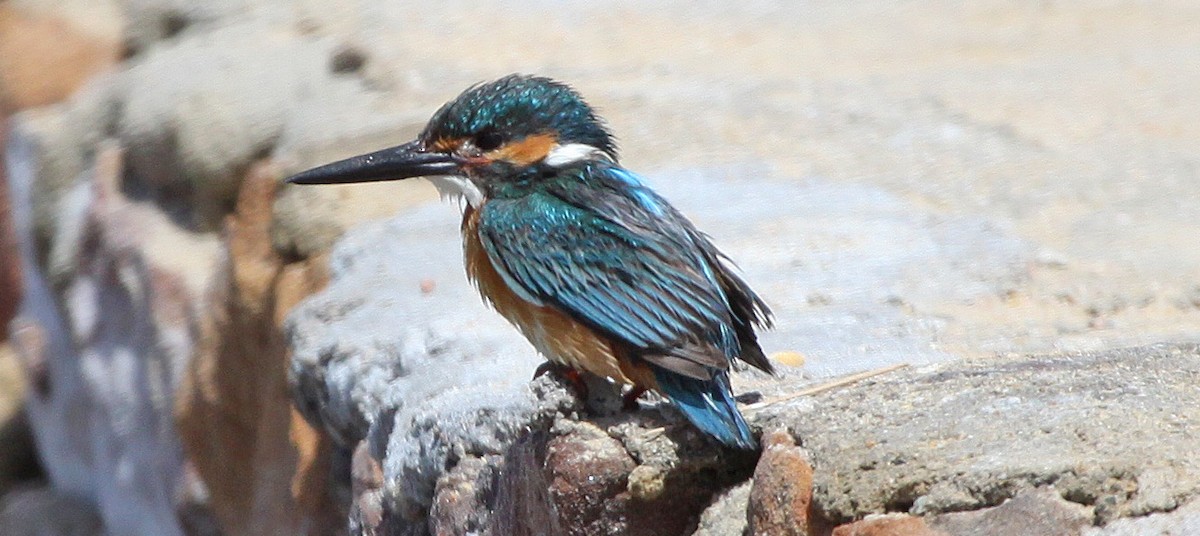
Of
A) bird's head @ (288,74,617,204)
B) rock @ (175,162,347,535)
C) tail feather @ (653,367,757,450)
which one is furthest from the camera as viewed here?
rock @ (175,162,347,535)

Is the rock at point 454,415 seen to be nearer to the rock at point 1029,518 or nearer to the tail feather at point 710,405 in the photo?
the tail feather at point 710,405

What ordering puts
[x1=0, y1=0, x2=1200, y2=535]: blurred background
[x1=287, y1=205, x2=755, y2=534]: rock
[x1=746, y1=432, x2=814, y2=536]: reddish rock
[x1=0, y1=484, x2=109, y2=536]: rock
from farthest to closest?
[x1=0, y1=484, x2=109, y2=536]: rock
[x1=0, y1=0, x2=1200, y2=535]: blurred background
[x1=287, y1=205, x2=755, y2=534]: rock
[x1=746, y1=432, x2=814, y2=536]: reddish rock

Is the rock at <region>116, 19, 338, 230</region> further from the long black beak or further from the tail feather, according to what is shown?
the tail feather

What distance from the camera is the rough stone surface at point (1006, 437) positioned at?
1.92 metres

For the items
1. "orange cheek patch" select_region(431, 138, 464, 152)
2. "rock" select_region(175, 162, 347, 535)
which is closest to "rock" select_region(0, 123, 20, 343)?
"rock" select_region(175, 162, 347, 535)

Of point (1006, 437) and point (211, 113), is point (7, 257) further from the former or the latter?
point (1006, 437)

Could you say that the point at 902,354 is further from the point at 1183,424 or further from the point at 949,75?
the point at 949,75

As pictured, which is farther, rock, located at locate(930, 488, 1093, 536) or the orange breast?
the orange breast

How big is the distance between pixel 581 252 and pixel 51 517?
3486mm

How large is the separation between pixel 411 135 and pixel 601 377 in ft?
6.36

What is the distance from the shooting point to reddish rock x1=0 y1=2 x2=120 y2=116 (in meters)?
5.89

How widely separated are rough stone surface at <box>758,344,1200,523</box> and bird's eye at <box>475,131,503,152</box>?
83 cm

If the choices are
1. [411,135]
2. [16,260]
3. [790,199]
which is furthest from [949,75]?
[16,260]

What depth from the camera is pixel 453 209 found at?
3.92 m
